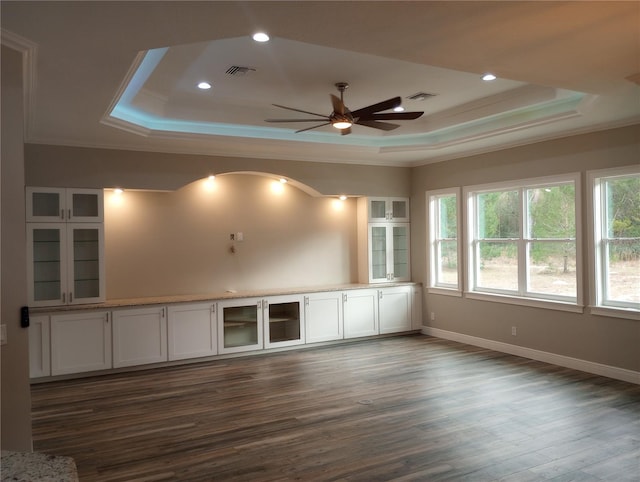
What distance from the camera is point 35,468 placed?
1.52 metres

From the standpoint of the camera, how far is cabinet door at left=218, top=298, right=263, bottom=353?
6.58 m

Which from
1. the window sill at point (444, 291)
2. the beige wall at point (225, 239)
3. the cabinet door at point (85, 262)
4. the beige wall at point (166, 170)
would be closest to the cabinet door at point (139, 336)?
the cabinet door at point (85, 262)

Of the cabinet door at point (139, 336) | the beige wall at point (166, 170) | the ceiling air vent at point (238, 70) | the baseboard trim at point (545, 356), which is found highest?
the ceiling air vent at point (238, 70)

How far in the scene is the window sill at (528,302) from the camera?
5844 mm

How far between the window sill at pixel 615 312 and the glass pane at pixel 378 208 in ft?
11.1

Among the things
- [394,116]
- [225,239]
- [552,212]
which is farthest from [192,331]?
[552,212]

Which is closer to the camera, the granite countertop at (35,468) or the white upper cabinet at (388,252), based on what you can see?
the granite countertop at (35,468)

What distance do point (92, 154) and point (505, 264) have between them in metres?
5.44

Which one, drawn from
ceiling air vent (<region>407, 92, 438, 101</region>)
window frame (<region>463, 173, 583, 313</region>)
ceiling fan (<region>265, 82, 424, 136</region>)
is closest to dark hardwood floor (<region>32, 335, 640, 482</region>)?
window frame (<region>463, 173, 583, 313</region>)

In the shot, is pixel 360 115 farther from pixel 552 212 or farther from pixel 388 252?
pixel 388 252

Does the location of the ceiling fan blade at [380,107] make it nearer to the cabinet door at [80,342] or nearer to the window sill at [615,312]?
the window sill at [615,312]

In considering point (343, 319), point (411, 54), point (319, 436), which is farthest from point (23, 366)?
point (343, 319)

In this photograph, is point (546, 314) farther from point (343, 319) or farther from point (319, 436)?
point (319, 436)

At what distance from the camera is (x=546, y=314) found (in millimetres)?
6145
